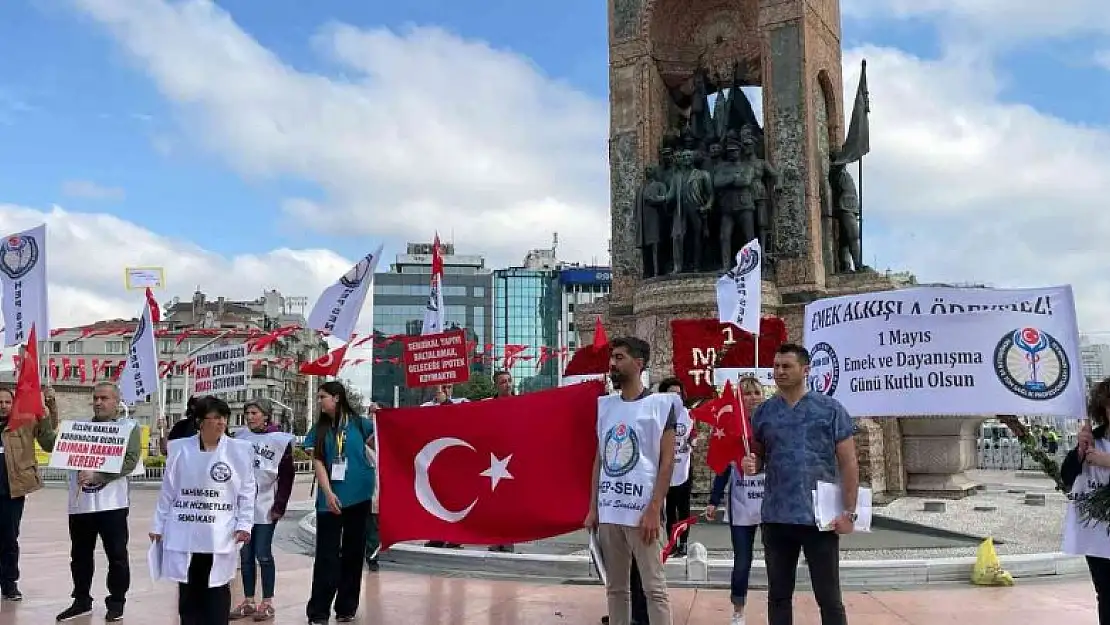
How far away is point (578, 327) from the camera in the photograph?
18109 mm

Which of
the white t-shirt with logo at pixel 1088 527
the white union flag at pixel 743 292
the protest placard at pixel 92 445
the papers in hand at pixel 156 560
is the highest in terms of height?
the white union flag at pixel 743 292

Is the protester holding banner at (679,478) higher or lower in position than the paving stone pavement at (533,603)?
higher

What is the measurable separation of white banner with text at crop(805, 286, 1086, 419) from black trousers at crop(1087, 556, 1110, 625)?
156cm

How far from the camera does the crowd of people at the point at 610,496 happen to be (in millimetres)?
4789

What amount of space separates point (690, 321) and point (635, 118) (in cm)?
473

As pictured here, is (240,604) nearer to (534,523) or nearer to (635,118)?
(534,523)

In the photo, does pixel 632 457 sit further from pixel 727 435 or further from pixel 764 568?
pixel 764 568

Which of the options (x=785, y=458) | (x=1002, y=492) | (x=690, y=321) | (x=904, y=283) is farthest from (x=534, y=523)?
(x=1002, y=492)

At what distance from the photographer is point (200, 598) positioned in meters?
5.50

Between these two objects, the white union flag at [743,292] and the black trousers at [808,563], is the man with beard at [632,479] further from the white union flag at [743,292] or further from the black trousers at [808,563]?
the white union flag at [743,292]

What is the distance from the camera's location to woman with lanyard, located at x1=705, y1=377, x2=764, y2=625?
661 cm

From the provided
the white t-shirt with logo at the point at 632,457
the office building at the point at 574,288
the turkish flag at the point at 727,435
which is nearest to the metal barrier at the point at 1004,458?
the turkish flag at the point at 727,435

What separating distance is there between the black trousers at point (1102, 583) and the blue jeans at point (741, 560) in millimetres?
2151

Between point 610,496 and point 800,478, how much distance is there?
1030mm
